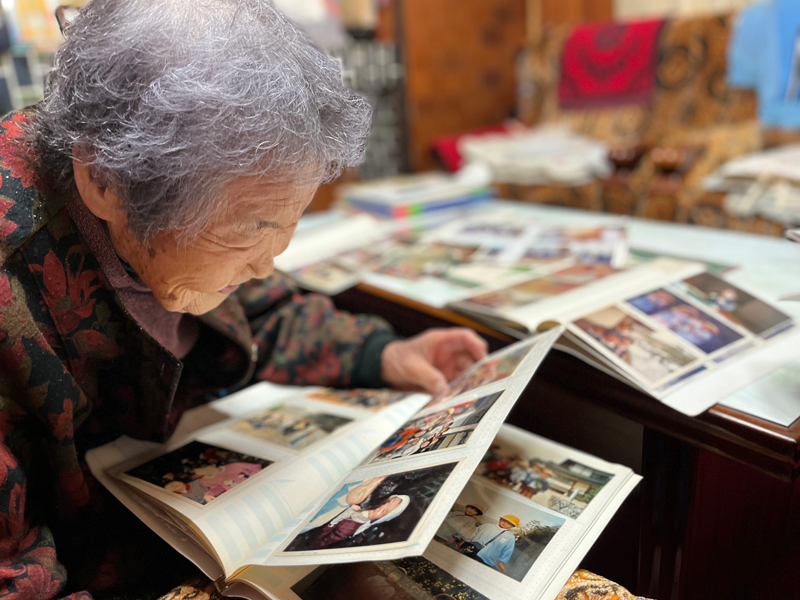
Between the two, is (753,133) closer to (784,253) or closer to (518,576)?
(784,253)

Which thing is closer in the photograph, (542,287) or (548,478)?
(548,478)

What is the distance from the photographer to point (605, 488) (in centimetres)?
65

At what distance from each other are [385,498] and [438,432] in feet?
0.34

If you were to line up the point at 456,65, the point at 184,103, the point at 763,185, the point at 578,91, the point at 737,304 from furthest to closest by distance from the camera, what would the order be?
the point at 456,65 < the point at 578,91 < the point at 763,185 < the point at 737,304 < the point at 184,103

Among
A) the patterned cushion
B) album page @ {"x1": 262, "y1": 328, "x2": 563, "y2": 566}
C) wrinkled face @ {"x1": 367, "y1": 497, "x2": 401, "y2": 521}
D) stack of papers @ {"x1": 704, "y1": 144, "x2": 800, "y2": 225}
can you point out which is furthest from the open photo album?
stack of papers @ {"x1": 704, "y1": 144, "x2": 800, "y2": 225}

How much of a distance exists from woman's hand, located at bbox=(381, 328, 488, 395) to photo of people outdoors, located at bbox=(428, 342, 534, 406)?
0.09 meters

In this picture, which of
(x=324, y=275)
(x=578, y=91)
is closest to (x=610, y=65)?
(x=578, y=91)

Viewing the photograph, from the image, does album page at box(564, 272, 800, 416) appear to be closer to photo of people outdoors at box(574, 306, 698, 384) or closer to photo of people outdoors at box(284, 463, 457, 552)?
photo of people outdoors at box(574, 306, 698, 384)

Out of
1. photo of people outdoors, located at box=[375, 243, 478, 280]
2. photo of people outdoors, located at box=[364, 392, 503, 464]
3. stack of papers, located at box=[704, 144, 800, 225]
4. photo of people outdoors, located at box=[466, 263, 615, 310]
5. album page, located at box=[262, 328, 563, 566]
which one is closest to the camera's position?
album page, located at box=[262, 328, 563, 566]

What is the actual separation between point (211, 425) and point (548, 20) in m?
3.34

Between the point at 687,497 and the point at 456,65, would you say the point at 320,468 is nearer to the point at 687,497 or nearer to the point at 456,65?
the point at 687,497

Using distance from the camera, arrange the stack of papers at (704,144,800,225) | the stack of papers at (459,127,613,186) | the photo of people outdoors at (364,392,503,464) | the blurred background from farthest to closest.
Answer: the stack of papers at (459,127,613,186) → the blurred background → the stack of papers at (704,144,800,225) → the photo of people outdoors at (364,392,503,464)

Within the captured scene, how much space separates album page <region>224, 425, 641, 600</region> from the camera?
1.77 ft

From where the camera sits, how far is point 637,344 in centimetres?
78
